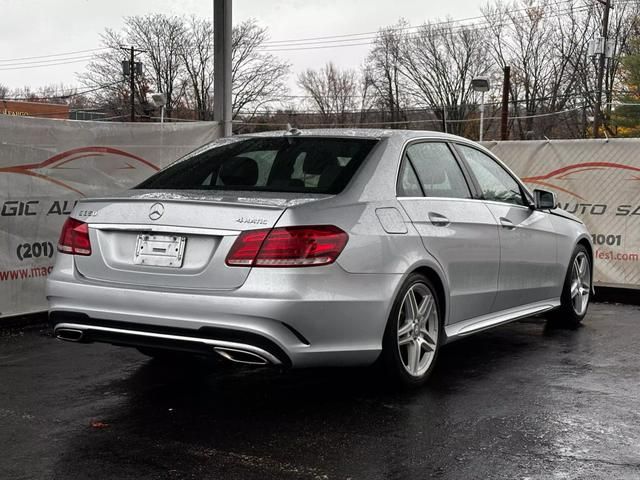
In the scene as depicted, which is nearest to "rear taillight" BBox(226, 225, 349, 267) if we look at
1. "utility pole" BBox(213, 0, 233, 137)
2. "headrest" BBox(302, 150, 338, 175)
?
"headrest" BBox(302, 150, 338, 175)

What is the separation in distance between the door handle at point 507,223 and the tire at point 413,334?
43.8 inches

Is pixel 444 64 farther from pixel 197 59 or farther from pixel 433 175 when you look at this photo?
pixel 433 175

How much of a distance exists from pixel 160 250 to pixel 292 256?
726 millimetres

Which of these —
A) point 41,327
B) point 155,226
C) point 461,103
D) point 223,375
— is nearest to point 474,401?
point 223,375

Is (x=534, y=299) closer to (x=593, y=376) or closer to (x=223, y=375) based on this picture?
(x=593, y=376)

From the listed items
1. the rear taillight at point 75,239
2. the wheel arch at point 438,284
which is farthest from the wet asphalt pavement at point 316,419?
the rear taillight at point 75,239

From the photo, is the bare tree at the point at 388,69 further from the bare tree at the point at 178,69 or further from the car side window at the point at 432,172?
the car side window at the point at 432,172

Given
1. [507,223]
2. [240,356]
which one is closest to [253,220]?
[240,356]

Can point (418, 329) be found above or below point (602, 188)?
below

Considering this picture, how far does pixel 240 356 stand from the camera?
14.2 feet

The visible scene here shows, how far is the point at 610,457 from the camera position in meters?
3.99

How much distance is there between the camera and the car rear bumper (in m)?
4.27

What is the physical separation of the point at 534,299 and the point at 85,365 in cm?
345

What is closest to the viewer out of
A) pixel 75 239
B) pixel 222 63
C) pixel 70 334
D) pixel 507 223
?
pixel 70 334
